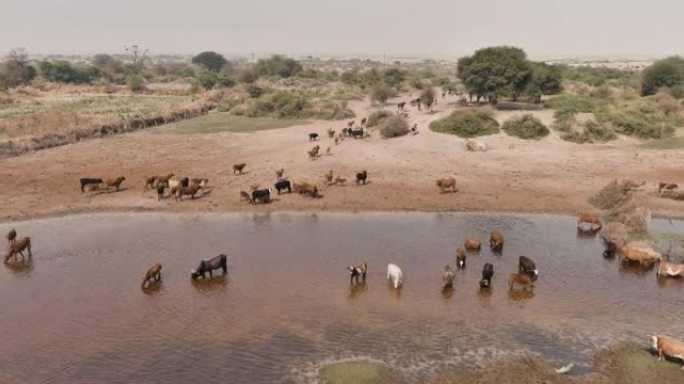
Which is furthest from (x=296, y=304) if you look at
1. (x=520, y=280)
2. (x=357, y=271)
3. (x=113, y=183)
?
(x=113, y=183)

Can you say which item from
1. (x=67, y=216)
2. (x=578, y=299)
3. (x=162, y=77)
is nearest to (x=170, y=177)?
(x=67, y=216)

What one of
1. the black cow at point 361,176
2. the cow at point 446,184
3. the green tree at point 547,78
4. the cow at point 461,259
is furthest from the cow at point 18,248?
the green tree at point 547,78

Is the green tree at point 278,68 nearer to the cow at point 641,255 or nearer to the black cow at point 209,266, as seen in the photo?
the black cow at point 209,266

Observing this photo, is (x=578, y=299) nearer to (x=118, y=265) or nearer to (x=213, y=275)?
(x=213, y=275)

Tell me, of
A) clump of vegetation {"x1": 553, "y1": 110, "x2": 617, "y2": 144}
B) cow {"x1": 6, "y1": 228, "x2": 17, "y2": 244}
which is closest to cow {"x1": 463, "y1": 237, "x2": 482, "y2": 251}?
cow {"x1": 6, "y1": 228, "x2": 17, "y2": 244}

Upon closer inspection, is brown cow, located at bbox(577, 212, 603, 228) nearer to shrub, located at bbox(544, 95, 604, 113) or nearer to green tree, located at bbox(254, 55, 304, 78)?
shrub, located at bbox(544, 95, 604, 113)

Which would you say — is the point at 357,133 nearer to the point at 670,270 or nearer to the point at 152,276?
the point at 152,276
